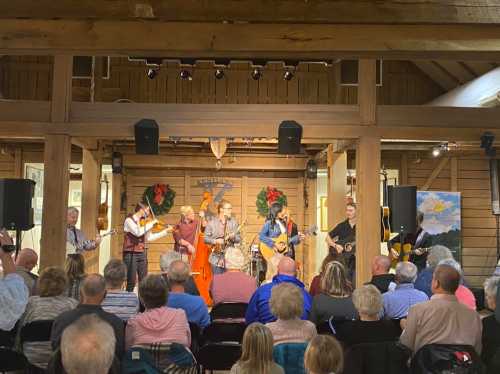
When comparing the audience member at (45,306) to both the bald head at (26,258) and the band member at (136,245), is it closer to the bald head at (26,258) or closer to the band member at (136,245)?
the bald head at (26,258)

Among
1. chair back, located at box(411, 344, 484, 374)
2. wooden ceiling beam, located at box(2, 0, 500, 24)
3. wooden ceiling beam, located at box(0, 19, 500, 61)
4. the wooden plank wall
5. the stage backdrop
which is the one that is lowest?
chair back, located at box(411, 344, 484, 374)

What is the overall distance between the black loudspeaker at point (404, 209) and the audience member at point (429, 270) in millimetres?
1934

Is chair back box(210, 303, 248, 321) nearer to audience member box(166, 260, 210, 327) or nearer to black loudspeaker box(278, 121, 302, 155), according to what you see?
audience member box(166, 260, 210, 327)

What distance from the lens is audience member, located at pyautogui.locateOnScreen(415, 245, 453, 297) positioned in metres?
5.10

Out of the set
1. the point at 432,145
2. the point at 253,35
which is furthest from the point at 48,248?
the point at 432,145

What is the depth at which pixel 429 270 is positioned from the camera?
16.9 feet

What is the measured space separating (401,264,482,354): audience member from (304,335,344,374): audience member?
1.00 m

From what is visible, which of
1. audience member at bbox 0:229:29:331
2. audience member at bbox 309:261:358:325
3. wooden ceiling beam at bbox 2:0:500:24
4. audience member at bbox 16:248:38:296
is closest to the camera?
audience member at bbox 0:229:29:331

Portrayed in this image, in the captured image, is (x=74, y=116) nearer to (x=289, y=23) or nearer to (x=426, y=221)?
(x=289, y=23)

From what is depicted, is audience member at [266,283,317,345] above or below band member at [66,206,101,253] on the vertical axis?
below

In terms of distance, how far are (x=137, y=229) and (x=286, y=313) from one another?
5845 mm

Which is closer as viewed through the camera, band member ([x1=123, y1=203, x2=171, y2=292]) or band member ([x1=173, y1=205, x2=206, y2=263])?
band member ([x1=123, y1=203, x2=171, y2=292])

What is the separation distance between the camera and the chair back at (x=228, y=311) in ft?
15.2

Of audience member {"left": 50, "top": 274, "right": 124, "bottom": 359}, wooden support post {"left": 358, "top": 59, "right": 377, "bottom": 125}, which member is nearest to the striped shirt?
audience member {"left": 50, "top": 274, "right": 124, "bottom": 359}
